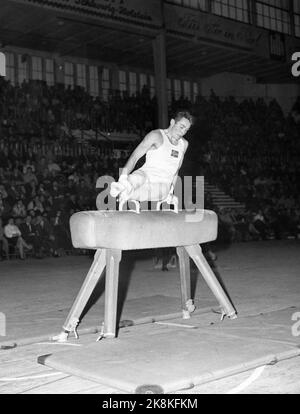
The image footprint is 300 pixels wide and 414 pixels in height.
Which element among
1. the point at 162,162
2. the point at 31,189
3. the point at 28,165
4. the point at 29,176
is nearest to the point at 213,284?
the point at 162,162

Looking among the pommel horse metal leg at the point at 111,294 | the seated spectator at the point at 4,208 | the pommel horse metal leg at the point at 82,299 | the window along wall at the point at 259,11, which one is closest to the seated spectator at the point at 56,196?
the seated spectator at the point at 4,208

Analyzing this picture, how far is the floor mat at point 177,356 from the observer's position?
9.93 ft

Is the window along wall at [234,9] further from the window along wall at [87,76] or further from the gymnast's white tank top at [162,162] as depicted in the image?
the gymnast's white tank top at [162,162]

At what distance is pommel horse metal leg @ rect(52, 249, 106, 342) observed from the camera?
436cm

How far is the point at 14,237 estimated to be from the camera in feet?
41.5

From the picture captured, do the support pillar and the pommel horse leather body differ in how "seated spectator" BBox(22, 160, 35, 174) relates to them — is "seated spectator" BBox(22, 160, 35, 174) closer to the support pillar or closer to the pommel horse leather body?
the support pillar

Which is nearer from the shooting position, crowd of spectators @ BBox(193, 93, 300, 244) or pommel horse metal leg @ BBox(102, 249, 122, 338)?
pommel horse metal leg @ BBox(102, 249, 122, 338)

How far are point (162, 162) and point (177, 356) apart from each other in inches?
70.5

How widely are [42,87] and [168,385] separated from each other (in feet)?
55.1

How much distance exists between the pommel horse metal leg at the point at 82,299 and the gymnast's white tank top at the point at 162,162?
0.81 metres

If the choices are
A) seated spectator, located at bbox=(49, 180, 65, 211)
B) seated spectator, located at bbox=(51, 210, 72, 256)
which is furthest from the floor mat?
seated spectator, located at bbox=(49, 180, 65, 211)

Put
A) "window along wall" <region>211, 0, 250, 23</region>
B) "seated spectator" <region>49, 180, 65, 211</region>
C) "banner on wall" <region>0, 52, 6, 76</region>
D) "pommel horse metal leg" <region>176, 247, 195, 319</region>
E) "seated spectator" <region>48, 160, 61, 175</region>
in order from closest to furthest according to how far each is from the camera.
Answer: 1. "pommel horse metal leg" <region>176, 247, 195, 319</region>
2. "seated spectator" <region>49, 180, 65, 211</region>
3. "seated spectator" <region>48, 160, 61, 175</region>
4. "banner on wall" <region>0, 52, 6, 76</region>
5. "window along wall" <region>211, 0, 250, 23</region>

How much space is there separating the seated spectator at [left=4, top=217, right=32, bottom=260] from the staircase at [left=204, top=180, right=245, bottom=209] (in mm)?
Answer: 8280

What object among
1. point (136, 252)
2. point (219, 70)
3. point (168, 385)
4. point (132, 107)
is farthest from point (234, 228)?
point (168, 385)
